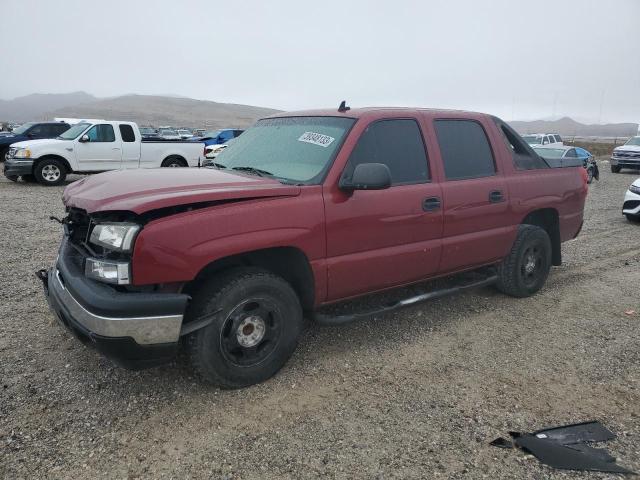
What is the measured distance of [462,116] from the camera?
4.42m

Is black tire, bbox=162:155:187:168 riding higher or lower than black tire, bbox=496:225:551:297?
higher

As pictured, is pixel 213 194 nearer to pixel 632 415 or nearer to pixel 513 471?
pixel 513 471

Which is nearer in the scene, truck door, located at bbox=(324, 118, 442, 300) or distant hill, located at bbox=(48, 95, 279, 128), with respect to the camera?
truck door, located at bbox=(324, 118, 442, 300)

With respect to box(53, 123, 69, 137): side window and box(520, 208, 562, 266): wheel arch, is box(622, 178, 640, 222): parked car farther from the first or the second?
box(53, 123, 69, 137): side window

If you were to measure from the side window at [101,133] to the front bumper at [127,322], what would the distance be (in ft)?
39.3

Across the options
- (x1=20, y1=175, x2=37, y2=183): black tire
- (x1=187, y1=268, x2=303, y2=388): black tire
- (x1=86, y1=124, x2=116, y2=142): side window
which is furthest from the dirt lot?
(x1=20, y1=175, x2=37, y2=183): black tire

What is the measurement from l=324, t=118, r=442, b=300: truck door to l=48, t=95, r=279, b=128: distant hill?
112282mm

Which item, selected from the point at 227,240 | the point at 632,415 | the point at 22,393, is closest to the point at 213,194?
the point at 227,240

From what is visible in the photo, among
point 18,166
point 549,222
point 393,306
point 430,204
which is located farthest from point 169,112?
point 393,306

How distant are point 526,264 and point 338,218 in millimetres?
2607

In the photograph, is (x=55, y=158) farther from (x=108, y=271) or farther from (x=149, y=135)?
(x=149, y=135)

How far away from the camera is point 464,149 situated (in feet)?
14.1

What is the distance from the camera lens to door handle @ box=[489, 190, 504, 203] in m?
4.39

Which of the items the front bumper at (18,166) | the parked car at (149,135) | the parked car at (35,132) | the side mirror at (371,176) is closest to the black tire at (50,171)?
the front bumper at (18,166)
